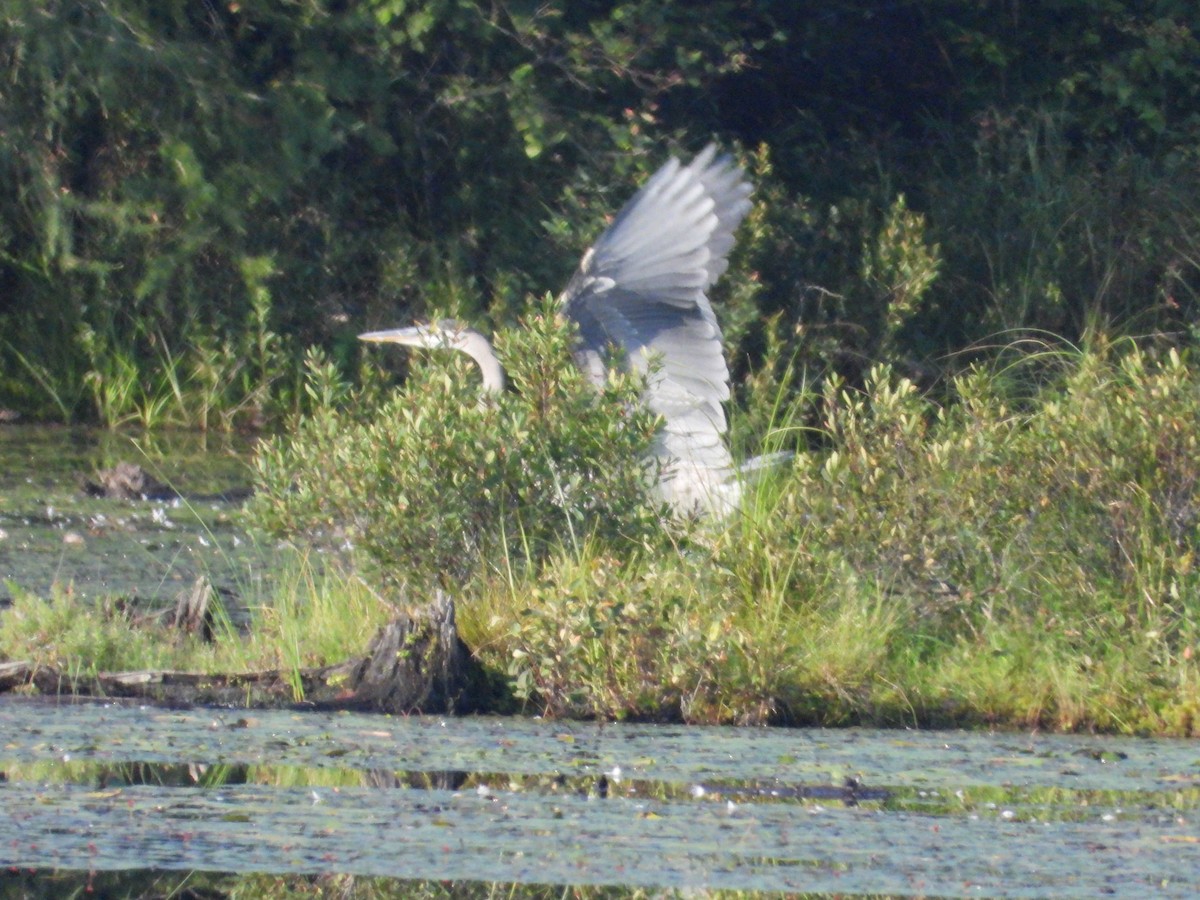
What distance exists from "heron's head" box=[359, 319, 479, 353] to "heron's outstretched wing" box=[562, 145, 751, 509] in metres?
0.44

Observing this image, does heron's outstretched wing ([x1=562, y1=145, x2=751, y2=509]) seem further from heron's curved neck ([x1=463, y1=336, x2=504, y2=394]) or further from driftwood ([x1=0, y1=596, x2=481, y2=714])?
driftwood ([x1=0, y1=596, x2=481, y2=714])

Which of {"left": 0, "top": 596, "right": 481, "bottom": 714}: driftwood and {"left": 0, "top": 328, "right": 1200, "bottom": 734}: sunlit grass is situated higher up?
{"left": 0, "top": 328, "right": 1200, "bottom": 734}: sunlit grass

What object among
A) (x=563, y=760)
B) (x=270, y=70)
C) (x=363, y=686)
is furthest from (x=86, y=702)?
(x=270, y=70)

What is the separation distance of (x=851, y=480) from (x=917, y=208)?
5.92 meters

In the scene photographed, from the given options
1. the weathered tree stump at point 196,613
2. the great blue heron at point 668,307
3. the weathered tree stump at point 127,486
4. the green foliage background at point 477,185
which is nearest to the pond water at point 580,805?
the weathered tree stump at point 196,613

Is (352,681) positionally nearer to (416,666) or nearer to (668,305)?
(416,666)

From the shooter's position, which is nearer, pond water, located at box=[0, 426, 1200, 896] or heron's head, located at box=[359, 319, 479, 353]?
pond water, located at box=[0, 426, 1200, 896]

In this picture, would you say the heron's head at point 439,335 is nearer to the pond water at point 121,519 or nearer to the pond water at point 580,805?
the pond water at point 121,519

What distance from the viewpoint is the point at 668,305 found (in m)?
7.02

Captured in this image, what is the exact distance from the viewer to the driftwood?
4992mm

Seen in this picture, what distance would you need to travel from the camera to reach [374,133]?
10.1m

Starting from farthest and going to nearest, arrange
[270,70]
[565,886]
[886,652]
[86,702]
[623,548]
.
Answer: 1. [270,70]
2. [623,548]
3. [886,652]
4. [86,702]
5. [565,886]

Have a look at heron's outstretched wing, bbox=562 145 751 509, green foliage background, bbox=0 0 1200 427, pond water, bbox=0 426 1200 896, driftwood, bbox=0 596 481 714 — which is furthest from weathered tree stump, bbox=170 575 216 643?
green foliage background, bbox=0 0 1200 427

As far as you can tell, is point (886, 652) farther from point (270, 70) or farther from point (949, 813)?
point (270, 70)
